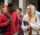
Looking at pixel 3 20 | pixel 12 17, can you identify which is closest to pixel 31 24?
pixel 12 17

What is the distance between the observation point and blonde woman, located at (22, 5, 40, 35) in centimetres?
504

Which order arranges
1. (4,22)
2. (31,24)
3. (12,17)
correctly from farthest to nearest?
1. (31,24)
2. (12,17)
3. (4,22)

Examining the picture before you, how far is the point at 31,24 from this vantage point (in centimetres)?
504

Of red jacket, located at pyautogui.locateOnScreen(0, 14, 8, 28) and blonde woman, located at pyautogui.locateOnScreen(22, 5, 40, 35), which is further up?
red jacket, located at pyautogui.locateOnScreen(0, 14, 8, 28)

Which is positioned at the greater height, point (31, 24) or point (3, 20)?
point (3, 20)

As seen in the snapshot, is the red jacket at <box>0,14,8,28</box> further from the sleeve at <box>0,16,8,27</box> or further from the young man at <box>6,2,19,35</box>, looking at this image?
the young man at <box>6,2,19,35</box>

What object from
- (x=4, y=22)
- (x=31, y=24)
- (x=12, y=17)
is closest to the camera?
(x=4, y=22)

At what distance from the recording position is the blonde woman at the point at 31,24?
5043 millimetres

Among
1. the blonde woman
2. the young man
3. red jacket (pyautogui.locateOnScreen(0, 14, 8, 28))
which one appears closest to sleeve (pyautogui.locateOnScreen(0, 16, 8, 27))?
red jacket (pyautogui.locateOnScreen(0, 14, 8, 28))

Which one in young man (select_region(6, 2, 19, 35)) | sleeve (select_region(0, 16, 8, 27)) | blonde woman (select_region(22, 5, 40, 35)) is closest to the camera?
sleeve (select_region(0, 16, 8, 27))

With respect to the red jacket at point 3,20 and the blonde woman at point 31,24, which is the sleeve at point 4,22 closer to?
the red jacket at point 3,20

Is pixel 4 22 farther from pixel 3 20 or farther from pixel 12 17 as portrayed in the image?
pixel 12 17

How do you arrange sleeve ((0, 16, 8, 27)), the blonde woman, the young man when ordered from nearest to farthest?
sleeve ((0, 16, 8, 27)) < the young man < the blonde woman

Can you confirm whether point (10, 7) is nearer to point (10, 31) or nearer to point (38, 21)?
point (10, 31)
